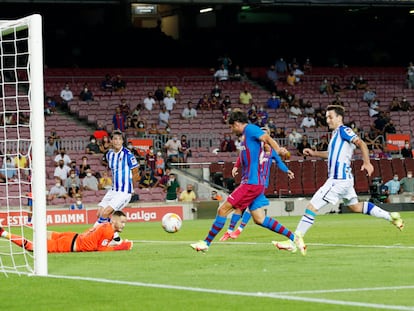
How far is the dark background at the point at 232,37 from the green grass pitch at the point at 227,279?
31.2 meters

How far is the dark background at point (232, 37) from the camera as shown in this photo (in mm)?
52000

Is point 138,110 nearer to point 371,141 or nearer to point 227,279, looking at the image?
point 371,141

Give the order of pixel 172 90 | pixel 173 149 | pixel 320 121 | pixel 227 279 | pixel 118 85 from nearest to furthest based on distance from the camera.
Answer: pixel 227 279 < pixel 173 149 < pixel 320 121 < pixel 118 85 < pixel 172 90

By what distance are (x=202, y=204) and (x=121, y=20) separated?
61.1ft

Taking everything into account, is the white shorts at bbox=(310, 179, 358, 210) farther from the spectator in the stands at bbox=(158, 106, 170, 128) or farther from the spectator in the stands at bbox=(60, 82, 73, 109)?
the spectator in the stands at bbox=(60, 82, 73, 109)

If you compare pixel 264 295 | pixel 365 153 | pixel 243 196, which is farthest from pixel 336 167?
pixel 264 295

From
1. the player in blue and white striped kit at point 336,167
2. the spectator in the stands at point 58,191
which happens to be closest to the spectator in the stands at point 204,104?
the spectator in the stands at point 58,191

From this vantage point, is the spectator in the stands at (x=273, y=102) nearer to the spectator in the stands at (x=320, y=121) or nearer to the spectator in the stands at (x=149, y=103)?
the spectator in the stands at (x=320, y=121)

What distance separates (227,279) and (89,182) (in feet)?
80.1

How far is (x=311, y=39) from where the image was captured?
2276 inches

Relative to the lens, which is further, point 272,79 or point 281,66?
point 281,66

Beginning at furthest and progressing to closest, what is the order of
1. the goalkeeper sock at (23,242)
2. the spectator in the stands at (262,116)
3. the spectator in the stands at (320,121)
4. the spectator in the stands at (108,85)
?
1. the spectator in the stands at (108,85)
2. the spectator in the stands at (320,121)
3. the spectator in the stands at (262,116)
4. the goalkeeper sock at (23,242)

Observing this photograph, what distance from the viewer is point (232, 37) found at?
184 ft

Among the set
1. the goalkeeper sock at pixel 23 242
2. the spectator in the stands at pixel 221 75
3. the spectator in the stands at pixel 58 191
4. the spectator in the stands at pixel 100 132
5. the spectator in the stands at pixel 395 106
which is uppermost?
the spectator in the stands at pixel 221 75
